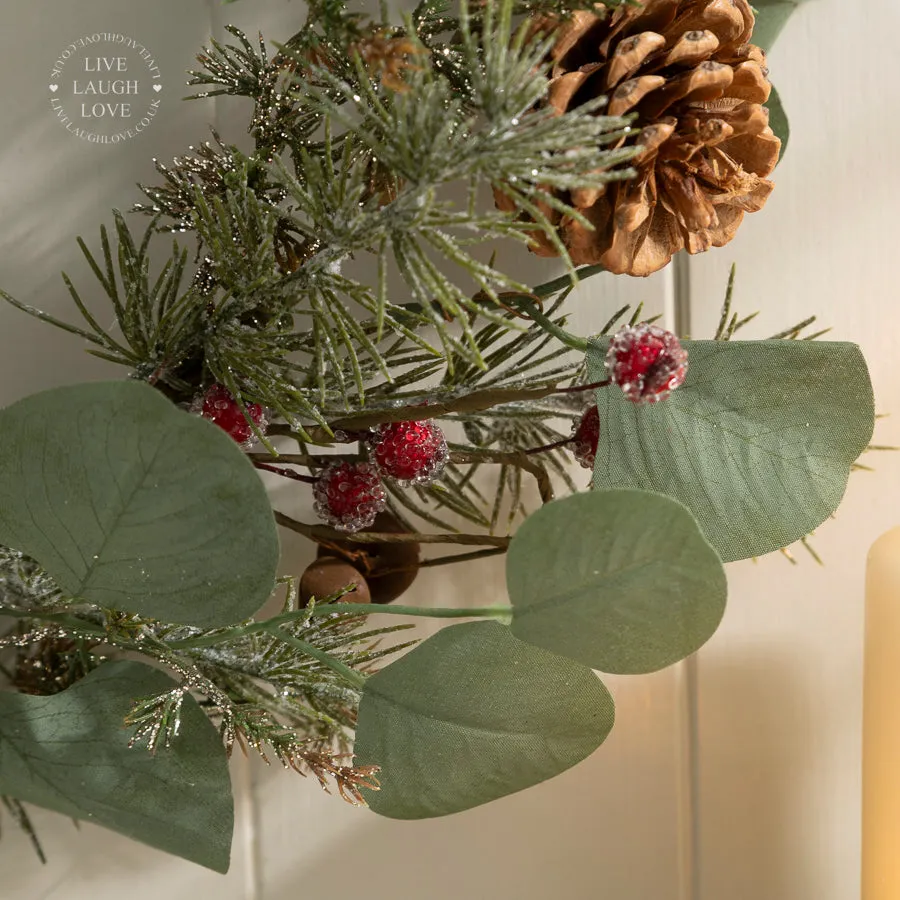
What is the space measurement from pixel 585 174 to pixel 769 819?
338 mm

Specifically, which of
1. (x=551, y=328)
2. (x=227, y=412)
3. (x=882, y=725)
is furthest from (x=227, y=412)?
(x=882, y=725)

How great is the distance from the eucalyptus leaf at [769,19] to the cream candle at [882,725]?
0.20 m

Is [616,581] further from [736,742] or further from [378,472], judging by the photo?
[736,742]

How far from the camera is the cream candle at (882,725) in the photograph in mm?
348

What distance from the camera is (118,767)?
285 millimetres

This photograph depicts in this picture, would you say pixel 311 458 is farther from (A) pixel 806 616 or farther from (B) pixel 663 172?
(A) pixel 806 616

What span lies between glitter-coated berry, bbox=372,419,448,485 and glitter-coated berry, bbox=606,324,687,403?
0.26 ft

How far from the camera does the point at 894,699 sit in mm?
352

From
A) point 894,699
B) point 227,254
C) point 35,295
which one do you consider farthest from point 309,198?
point 894,699

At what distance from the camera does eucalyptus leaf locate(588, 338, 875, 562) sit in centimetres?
29

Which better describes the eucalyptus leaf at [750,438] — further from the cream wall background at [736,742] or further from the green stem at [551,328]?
the cream wall background at [736,742]

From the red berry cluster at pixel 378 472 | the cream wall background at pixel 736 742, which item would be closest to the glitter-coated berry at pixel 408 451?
the red berry cluster at pixel 378 472

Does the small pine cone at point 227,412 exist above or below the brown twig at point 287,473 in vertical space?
above

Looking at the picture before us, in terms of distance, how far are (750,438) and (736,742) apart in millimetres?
211
